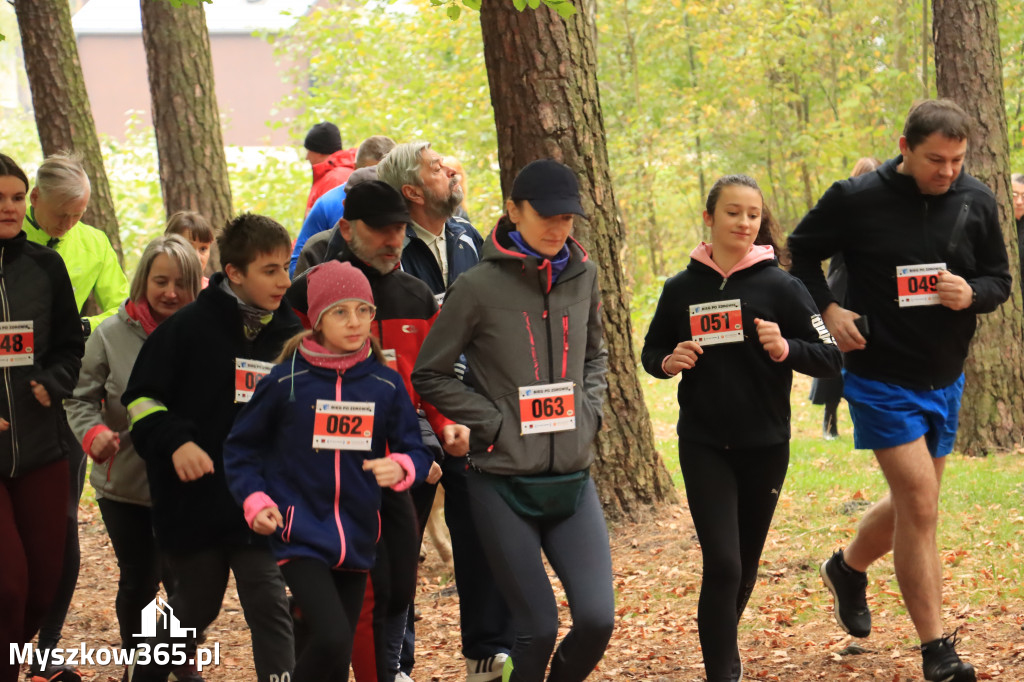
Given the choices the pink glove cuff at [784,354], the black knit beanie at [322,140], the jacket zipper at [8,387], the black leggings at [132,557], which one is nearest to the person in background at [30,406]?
the jacket zipper at [8,387]

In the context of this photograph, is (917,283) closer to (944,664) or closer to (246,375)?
(944,664)

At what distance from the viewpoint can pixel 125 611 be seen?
17.6 ft

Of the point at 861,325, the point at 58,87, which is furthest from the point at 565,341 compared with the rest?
the point at 58,87

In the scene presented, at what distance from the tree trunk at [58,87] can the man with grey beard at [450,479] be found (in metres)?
5.90

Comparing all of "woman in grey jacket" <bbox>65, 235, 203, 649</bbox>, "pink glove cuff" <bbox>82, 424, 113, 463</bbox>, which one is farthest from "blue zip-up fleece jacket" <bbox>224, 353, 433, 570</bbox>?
"woman in grey jacket" <bbox>65, 235, 203, 649</bbox>

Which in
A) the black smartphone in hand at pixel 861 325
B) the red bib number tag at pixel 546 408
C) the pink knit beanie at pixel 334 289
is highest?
the pink knit beanie at pixel 334 289

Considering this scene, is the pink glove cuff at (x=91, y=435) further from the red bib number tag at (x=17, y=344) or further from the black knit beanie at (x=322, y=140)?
the black knit beanie at (x=322, y=140)

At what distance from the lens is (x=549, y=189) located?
4.32 meters

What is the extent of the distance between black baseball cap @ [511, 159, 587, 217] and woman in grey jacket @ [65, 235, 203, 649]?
1700 mm

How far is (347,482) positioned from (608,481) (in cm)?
384

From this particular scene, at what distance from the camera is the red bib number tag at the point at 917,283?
5145 mm

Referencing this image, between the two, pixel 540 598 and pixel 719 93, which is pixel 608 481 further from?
pixel 719 93

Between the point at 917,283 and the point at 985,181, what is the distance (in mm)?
5414

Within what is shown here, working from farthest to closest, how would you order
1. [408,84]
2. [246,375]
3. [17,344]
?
[408,84], [17,344], [246,375]
